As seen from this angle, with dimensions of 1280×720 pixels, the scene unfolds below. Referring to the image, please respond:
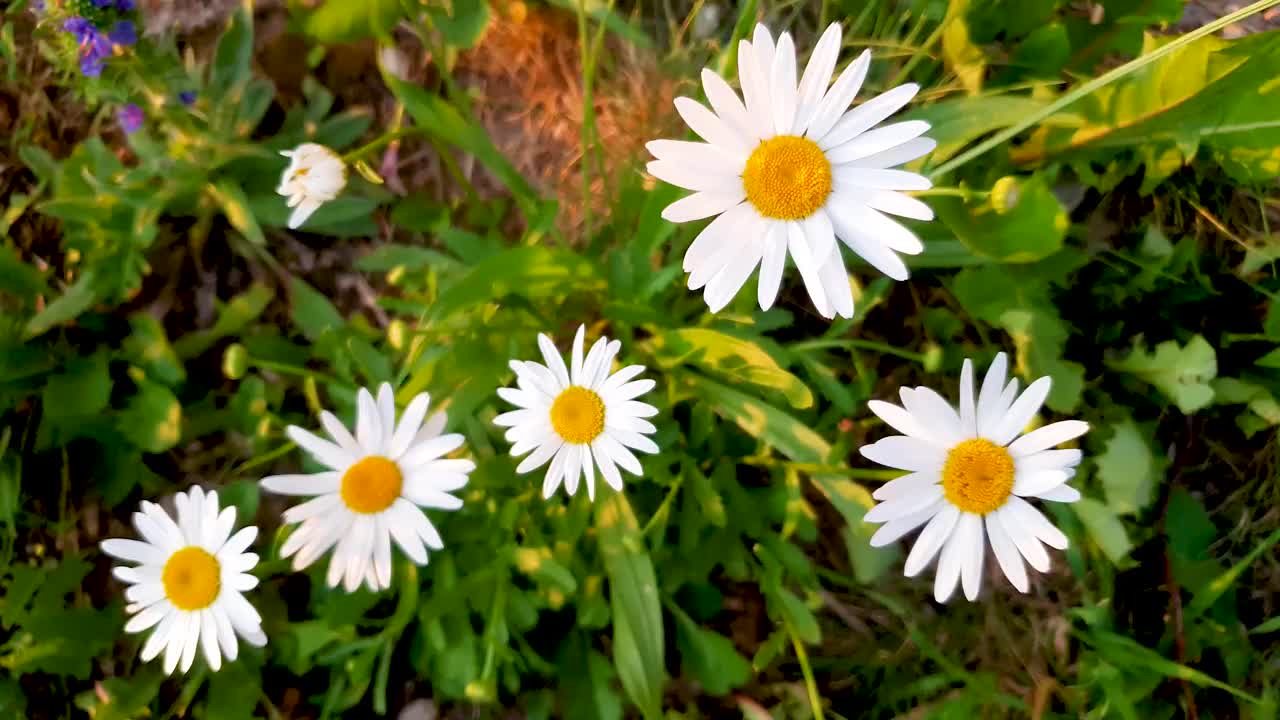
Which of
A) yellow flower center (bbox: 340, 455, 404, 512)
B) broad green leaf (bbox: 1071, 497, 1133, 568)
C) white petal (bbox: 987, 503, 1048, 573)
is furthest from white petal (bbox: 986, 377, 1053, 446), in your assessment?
yellow flower center (bbox: 340, 455, 404, 512)

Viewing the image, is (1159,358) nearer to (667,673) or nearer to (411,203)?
(667,673)

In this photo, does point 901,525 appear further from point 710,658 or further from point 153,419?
point 153,419

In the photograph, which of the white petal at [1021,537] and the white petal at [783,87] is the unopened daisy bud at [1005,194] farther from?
the white petal at [1021,537]

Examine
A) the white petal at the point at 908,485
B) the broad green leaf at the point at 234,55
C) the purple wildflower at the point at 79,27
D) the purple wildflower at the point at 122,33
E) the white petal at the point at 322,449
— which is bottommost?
the white petal at the point at 322,449

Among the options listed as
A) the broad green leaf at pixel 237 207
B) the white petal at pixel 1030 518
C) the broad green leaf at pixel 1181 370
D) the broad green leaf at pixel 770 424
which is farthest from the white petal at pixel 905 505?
the broad green leaf at pixel 237 207

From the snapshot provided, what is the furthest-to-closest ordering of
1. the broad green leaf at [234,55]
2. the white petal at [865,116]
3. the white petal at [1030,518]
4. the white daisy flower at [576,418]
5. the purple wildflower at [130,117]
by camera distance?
the broad green leaf at [234,55]
the purple wildflower at [130,117]
the white daisy flower at [576,418]
the white petal at [1030,518]
the white petal at [865,116]

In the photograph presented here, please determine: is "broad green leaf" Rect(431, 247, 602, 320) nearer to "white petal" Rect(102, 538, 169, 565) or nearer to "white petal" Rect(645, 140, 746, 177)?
"white petal" Rect(645, 140, 746, 177)

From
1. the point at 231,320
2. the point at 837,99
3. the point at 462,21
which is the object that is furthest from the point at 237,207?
the point at 837,99
